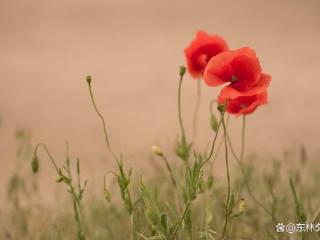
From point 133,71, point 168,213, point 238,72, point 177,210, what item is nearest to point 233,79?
point 238,72

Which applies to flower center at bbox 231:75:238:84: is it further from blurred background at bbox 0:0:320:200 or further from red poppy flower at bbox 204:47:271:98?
blurred background at bbox 0:0:320:200

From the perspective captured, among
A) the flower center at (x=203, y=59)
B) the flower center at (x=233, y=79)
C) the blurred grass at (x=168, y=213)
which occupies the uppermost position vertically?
the flower center at (x=203, y=59)

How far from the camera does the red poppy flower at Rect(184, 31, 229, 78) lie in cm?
125

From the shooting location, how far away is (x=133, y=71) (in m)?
3.78

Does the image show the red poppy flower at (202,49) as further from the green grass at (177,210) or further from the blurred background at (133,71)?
the blurred background at (133,71)

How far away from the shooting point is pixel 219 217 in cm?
160

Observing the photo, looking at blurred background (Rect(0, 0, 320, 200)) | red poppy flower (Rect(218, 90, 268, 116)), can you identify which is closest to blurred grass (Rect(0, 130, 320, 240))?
red poppy flower (Rect(218, 90, 268, 116))

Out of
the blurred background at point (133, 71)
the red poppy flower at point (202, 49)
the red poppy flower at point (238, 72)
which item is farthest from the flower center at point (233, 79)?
the blurred background at point (133, 71)

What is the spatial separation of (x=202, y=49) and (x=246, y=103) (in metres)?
0.17

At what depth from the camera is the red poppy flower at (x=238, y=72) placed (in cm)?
108

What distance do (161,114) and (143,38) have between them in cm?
135

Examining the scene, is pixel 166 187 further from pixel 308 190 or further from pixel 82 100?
pixel 82 100

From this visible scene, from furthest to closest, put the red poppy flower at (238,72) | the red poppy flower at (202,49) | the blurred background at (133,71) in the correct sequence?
1. the blurred background at (133,71)
2. the red poppy flower at (202,49)
3. the red poppy flower at (238,72)

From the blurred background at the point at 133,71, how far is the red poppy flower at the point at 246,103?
88cm
